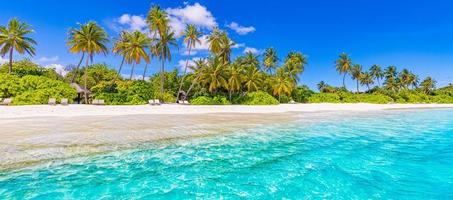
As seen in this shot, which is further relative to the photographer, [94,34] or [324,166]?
[94,34]

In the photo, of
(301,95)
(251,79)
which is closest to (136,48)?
(251,79)

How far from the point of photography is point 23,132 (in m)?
12.4

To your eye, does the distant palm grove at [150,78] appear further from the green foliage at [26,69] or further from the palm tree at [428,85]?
the palm tree at [428,85]

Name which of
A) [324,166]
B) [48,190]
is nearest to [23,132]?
[48,190]

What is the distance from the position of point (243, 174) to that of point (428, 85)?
312ft

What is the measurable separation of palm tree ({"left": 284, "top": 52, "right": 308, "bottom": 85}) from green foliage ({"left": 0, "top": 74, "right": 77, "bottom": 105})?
1611 inches

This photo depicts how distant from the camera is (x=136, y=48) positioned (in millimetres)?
39438

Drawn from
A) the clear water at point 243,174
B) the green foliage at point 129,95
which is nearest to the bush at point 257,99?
the green foliage at point 129,95

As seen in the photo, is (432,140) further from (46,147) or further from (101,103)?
(101,103)

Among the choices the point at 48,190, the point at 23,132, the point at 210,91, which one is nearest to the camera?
the point at 48,190

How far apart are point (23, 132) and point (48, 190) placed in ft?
28.4

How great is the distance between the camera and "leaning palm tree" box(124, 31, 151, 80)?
3944 centimetres

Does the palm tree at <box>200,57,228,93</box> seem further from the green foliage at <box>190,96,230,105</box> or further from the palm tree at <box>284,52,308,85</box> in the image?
the palm tree at <box>284,52,308,85</box>

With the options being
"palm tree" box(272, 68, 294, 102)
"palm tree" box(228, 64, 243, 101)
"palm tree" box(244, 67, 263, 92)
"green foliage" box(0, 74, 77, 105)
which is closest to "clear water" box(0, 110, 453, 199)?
"green foliage" box(0, 74, 77, 105)
